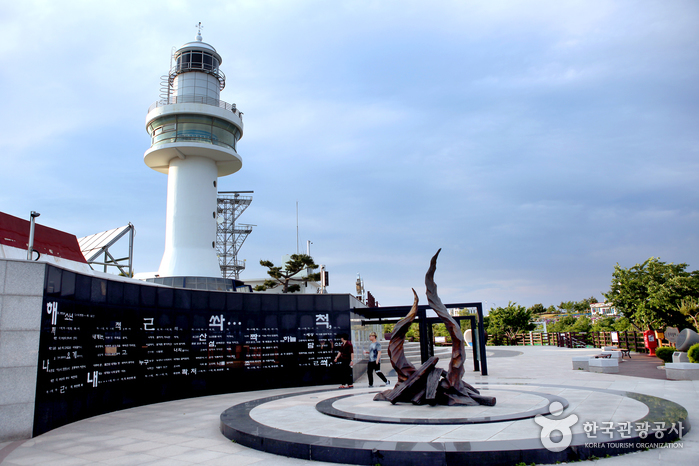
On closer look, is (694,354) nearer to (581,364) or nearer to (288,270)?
(581,364)

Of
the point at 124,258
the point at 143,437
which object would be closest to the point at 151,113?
the point at 124,258

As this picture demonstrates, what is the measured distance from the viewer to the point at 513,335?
1800 inches

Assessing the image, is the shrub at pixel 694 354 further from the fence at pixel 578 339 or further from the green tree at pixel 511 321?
the green tree at pixel 511 321

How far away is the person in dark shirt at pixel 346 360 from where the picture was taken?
42.9ft

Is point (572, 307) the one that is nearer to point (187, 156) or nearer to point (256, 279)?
point (256, 279)

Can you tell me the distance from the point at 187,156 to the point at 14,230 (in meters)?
13.4

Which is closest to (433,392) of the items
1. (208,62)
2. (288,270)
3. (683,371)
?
(683,371)

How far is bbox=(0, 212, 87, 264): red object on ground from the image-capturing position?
11.5 meters

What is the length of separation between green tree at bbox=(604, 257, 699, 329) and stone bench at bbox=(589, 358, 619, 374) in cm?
1129

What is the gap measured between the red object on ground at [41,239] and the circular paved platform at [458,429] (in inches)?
300

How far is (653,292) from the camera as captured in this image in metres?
26.4

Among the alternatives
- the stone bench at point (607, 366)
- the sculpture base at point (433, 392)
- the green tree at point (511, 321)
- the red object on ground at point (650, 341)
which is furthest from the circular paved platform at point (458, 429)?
the green tree at point (511, 321)

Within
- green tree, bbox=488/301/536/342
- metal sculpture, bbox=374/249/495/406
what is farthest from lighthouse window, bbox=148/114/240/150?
green tree, bbox=488/301/536/342

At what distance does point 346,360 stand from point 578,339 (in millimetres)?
30600
